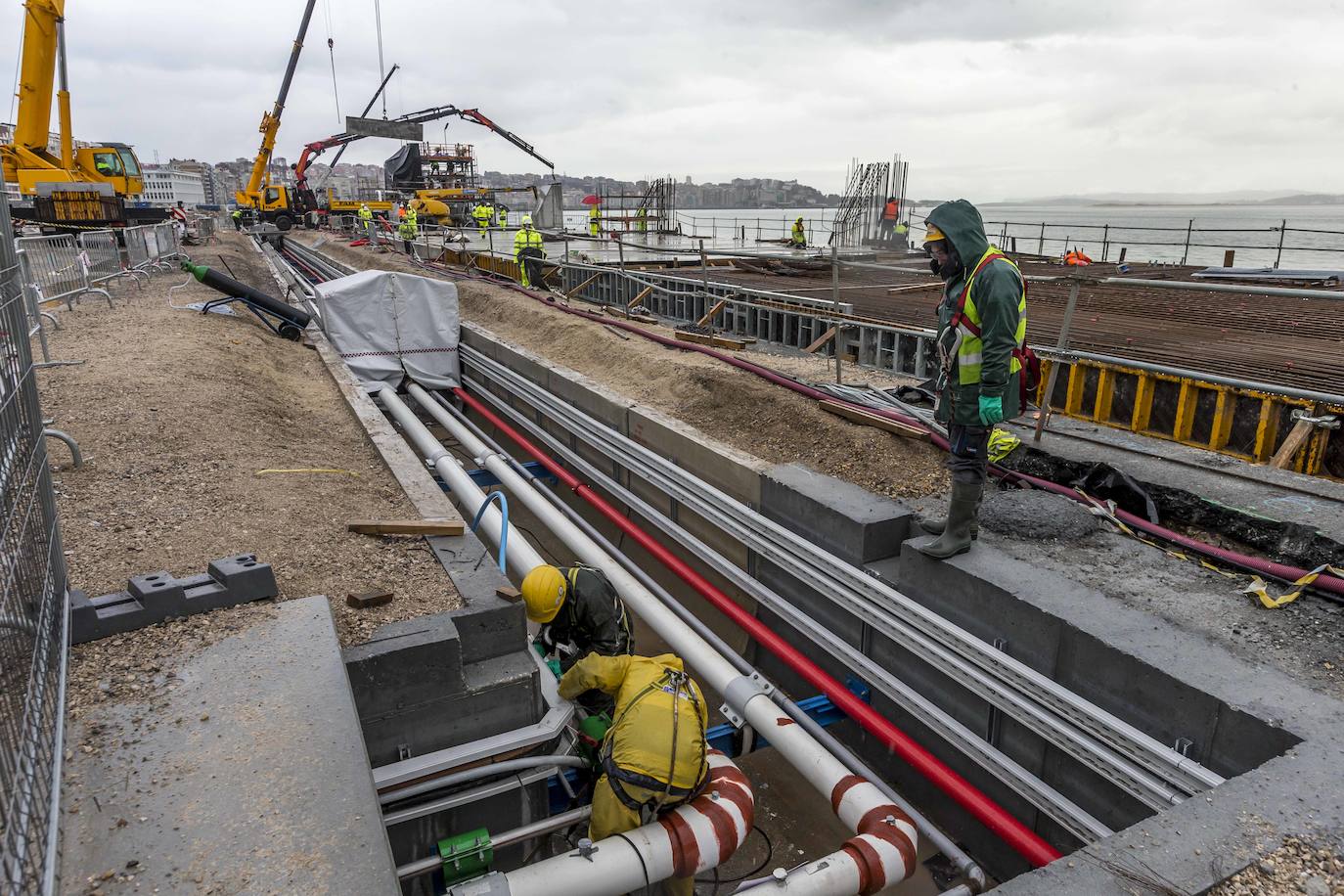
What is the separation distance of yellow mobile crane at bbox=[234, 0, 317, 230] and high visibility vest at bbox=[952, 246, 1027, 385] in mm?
44189

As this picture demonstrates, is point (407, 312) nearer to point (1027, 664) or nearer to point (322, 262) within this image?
point (1027, 664)

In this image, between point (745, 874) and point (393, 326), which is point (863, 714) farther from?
point (393, 326)

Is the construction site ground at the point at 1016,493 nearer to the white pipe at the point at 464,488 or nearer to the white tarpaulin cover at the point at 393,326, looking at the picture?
the white pipe at the point at 464,488

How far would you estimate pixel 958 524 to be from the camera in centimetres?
473

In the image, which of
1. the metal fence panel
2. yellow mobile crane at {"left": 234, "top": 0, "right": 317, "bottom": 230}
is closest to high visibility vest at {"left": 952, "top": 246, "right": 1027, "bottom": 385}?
the metal fence panel

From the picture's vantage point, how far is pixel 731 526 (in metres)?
6.49

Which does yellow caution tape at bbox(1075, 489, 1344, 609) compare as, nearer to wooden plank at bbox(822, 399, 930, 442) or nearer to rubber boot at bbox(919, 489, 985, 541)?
rubber boot at bbox(919, 489, 985, 541)

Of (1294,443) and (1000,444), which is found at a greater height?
(1000,444)

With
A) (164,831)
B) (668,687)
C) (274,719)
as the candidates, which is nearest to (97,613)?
(274,719)

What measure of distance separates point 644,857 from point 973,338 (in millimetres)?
3068

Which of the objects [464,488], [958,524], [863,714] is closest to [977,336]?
[958,524]

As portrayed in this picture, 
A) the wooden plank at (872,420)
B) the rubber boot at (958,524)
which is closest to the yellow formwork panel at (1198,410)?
the wooden plank at (872,420)

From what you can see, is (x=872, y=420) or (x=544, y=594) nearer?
(x=544, y=594)

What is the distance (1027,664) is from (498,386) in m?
9.33
